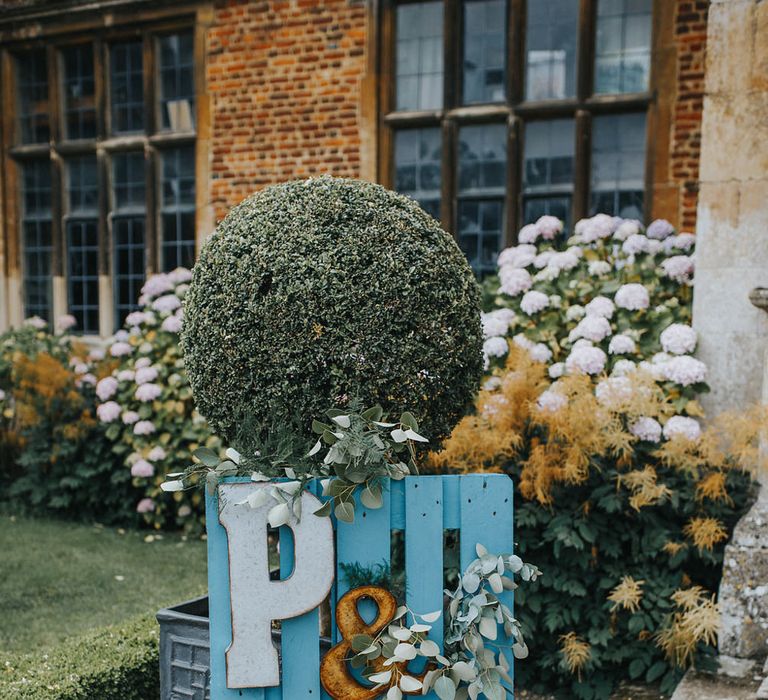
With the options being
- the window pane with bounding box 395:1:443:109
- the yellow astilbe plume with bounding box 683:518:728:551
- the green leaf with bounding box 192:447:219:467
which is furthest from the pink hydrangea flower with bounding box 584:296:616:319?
the window pane with bounding box 395:1:443:109

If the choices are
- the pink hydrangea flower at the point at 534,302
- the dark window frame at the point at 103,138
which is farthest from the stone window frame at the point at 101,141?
the pink hydrangea flower at the point at 534,302

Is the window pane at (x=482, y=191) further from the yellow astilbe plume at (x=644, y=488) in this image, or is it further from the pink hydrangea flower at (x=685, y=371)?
the yellow astilbe plume at (x=644, y=488)

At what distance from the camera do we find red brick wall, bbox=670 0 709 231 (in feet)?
19.3

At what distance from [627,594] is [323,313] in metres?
1.91

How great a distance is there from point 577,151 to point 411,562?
465 cm

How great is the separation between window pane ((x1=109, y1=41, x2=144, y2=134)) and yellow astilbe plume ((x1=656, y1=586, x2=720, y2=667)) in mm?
6700

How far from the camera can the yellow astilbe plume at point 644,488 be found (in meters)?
3.67

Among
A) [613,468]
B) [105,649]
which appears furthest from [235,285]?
[613,468]

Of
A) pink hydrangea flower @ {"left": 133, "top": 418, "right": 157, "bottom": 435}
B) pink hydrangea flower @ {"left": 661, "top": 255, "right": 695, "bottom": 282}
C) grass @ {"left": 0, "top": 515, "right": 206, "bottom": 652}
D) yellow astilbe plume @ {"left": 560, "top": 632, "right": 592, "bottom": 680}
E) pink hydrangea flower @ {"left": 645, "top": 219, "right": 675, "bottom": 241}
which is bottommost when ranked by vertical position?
grass @ {"left": 0, "top": 515, "right": 206, "bottom": 652}

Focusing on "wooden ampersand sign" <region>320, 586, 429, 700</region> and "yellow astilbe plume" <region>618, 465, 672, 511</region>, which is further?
"yellow astilbe plume" <region>618, 465, 672, 511</region>

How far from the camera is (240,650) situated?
249cm

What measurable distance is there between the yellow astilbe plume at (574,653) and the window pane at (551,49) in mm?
4303

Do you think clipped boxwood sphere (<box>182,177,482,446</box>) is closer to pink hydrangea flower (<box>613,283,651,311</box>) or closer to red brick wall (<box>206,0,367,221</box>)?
pink hydrangea flower (<box>613,283,651,311</box>)

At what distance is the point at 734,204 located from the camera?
429 centimetres
